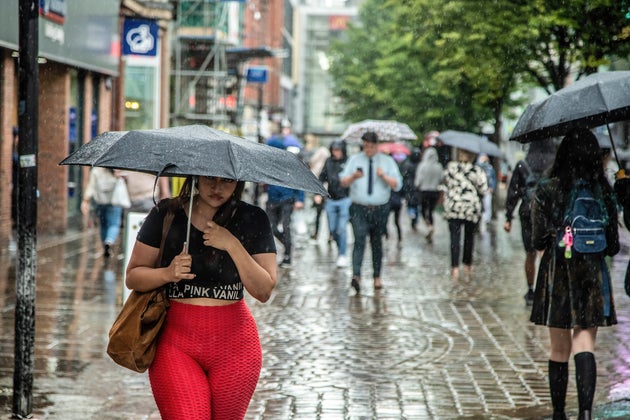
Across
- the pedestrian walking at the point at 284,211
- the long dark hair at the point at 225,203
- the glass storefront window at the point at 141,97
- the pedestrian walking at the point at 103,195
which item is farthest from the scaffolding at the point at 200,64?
the long dark hair at the point at 225,203

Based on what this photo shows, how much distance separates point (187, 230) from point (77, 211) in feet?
72.7

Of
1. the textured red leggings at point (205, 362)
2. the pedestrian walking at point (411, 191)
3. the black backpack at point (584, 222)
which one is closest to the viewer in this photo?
the textured red leggings at point (205, 362)

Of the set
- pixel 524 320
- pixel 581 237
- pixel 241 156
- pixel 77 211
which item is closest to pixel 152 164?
pixel 241 156

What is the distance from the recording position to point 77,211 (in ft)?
86.5

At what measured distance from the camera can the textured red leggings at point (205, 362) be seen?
4621 millimetres

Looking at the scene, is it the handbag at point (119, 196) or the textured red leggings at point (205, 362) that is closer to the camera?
the textured red leggings at point (205, 362)

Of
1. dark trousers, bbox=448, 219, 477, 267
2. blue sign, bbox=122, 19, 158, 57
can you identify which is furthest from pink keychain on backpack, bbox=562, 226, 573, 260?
blue sign, bbox=122, 19, 158, 57

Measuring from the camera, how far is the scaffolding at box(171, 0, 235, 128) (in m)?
42.6

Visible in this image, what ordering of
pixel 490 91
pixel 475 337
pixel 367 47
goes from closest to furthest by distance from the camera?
pixel 475 337 < pixel 490 91 < pixel 367 47

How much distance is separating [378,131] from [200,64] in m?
27.7

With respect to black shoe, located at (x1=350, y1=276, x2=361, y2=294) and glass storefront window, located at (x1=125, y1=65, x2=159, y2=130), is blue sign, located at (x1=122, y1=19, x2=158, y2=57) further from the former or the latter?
black shoe, located at (x1=350, y1=276, x2=361, y2=294)

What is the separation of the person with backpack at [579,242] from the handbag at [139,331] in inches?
100

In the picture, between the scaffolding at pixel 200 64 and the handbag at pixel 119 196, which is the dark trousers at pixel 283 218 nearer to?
the handbag at pixel 119 196

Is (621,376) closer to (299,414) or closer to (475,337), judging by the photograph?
(475,337)
